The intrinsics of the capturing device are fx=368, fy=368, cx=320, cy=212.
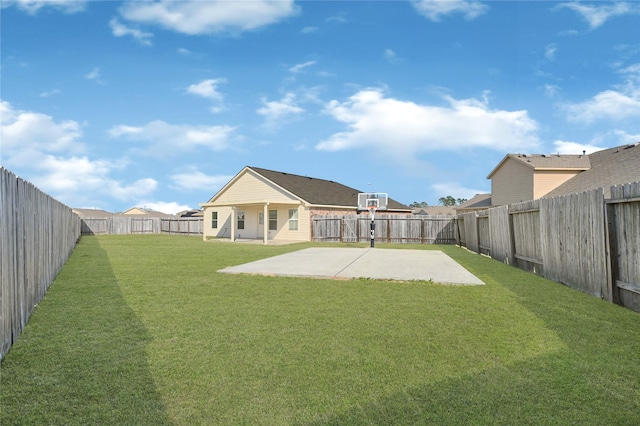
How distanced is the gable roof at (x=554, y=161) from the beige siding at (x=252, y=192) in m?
16.1

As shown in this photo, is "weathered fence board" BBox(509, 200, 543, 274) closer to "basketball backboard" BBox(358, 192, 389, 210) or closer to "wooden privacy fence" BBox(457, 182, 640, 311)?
"wooden privacy fence" BBox(457, 182, 640, 311)

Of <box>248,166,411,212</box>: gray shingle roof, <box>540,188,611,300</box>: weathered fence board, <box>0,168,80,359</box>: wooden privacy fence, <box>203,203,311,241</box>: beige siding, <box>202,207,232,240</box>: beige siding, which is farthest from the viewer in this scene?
<box>202,207,232,240</box>: beige siding

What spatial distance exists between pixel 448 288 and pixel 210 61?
14.2 metres

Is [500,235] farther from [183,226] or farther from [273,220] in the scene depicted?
[183,226]

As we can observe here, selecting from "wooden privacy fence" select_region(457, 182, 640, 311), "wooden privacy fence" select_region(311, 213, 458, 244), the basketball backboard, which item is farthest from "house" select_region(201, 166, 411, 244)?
"wooden privacy fence" select_region(457, 182, 640, 311)

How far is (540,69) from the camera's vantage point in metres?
14.8

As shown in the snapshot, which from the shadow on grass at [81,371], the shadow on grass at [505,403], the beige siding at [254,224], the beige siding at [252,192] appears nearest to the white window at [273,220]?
the beige siding at [254,224]

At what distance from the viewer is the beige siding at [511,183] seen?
25125mm

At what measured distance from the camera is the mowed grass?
8.71 ft

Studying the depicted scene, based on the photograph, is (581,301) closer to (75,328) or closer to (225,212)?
(75,328)

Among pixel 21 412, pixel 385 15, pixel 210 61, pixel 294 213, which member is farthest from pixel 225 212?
pixel 21 412

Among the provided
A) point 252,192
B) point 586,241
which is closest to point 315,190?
point 252,192

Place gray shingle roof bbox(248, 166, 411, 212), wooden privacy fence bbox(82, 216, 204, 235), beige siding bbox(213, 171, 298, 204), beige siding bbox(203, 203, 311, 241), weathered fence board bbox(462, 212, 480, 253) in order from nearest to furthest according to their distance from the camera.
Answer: weathered fence board bbox(462, 212, 480, 253) → beige siding bbox(203, 203, 311, 241) → beige siding bbox(213, 171, 298, 204) → gray shingle roof bbox(248, 166, 411, 212) → wooden privacy fence bbox(82, 216, 204, 235)

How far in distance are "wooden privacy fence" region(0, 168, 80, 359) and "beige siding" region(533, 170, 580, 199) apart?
26148 millimetres
